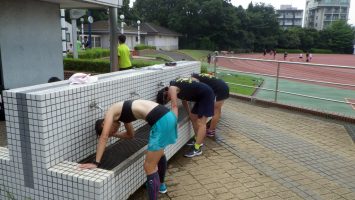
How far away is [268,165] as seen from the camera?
16.5 ft

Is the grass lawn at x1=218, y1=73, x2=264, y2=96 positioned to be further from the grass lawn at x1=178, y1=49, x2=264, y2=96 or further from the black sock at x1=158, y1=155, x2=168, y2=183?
the black sock at x1=158, y1=155, x2=168, y2=183

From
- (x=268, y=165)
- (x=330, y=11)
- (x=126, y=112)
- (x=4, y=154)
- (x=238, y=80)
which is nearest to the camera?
(x=126, y=112)

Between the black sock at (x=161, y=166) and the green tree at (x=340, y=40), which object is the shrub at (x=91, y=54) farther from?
the green tree at (x=340, y=40)

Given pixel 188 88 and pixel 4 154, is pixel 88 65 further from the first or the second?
pixel 4 154

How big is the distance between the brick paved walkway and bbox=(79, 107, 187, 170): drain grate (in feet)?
1.74

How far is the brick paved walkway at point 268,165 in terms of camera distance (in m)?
4.16

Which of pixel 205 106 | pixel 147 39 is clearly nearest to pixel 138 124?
pixel 205 106

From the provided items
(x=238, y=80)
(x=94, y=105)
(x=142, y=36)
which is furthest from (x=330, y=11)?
(x=94, y=105)

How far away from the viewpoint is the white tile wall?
10.0ft

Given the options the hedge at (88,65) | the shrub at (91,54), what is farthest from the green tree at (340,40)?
the hedge at (88,65)

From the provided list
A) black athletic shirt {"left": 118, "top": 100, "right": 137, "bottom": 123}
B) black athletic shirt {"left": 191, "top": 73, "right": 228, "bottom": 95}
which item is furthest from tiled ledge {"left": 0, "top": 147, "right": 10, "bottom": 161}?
black athletic shirt {"left": 191, "top": 73, "right": 228, "bottom": 95}

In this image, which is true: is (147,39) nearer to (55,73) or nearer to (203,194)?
(55,73)

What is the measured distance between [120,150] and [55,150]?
3.02 feet

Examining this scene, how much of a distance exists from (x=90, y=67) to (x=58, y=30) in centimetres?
512
